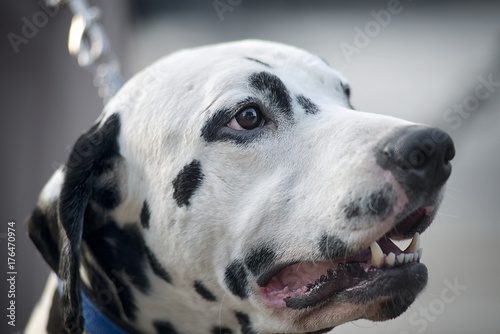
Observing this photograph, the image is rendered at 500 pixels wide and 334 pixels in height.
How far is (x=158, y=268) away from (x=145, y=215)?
234 mm

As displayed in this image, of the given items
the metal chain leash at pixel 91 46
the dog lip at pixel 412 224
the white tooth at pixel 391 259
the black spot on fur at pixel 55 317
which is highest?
the metal chain leash at pixel 91 46

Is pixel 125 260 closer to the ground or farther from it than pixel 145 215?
closer to the ground

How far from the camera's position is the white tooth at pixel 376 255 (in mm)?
1674

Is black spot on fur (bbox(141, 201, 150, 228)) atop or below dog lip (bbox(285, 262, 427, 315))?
atop

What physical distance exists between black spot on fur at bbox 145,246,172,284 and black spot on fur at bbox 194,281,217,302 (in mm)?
129

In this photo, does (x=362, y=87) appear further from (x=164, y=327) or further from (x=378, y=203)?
(x=378, y=203)

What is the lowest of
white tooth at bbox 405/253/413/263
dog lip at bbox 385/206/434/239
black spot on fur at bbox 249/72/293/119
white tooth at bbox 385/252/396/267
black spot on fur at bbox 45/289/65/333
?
black spot on fur at bbox 45/289/65/333

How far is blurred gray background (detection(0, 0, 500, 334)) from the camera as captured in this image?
424 centimetres

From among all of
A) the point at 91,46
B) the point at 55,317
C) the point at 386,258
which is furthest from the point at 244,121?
the point at 91,46

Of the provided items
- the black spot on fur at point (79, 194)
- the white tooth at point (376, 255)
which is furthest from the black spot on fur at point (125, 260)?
the white tooth at point (376, 255)

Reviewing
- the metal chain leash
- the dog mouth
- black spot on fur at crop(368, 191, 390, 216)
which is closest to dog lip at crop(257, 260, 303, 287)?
the dog mouth

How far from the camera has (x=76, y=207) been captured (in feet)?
6.82

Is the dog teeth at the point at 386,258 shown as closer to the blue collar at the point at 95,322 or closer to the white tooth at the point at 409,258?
the white tooth at the point at 409,258

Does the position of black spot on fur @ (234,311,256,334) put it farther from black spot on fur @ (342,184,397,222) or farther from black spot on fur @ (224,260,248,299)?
black spot on fur @ (342,184,397,222)
